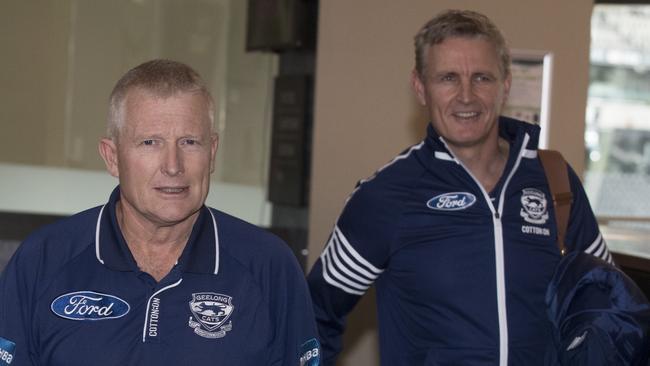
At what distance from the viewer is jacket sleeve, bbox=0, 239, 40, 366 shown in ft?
8.57

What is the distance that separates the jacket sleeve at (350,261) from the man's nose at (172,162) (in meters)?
1.02

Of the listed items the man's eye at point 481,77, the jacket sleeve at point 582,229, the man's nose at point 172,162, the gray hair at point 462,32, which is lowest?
the jacket sleeve at point 582,229

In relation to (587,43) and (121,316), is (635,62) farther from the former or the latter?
(121,316)

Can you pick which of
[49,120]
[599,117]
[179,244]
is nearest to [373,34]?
[49,120]

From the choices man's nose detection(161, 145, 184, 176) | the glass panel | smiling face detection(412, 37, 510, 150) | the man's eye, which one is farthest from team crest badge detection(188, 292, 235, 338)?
the glass panel

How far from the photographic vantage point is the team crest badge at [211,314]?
2.66 m

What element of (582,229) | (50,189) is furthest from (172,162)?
(50,189)

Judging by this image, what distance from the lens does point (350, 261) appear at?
11.9ft

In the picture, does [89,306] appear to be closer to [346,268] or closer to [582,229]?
[346,268]

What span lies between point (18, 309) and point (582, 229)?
178 centimetres

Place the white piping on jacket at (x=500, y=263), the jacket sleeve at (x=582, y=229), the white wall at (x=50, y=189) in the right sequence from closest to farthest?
the white piping on jacket at (x=500, y=263) → the jacket sleeve at (x=582, y=229) → the white wall at (x=50, y=189)

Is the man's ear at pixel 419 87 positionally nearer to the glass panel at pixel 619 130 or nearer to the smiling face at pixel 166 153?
the smiling face at pixel 166 153

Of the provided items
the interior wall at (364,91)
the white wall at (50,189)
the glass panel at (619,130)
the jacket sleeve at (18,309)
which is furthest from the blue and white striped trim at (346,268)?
the glass panel at (619,130)

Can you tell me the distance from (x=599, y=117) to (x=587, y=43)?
11.6 feet
